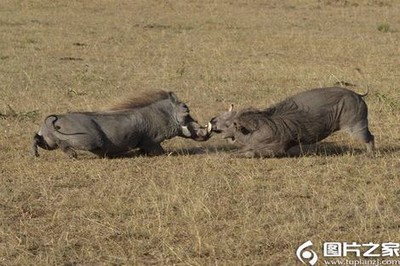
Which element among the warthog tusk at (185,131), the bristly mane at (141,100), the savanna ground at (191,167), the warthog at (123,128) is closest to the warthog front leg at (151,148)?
the warthog at (123,128)

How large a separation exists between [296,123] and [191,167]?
3.45 feet

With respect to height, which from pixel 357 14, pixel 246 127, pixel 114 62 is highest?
pixel 246 127

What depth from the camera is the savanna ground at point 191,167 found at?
15.0 ft

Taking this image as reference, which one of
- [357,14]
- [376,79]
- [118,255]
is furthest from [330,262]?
[357,14]

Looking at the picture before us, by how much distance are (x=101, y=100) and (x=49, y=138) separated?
2931 mm

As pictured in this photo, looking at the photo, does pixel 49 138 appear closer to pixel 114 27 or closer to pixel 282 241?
pixel 282 241

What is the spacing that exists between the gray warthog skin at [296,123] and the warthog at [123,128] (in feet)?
1.39

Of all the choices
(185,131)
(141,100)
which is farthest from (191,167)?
(141,100)

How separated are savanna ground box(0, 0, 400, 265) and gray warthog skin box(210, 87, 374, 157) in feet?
0.59

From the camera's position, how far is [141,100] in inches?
287

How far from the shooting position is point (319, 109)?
22.7 feet

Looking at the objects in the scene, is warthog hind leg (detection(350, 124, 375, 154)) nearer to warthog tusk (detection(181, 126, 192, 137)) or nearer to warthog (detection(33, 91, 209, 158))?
warthog (detection(33, 91, 209, 158))

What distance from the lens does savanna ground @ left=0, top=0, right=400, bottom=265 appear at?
4.58m

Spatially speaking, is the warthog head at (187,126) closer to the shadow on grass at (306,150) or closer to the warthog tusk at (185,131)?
the warthog tusk at (185,131)
